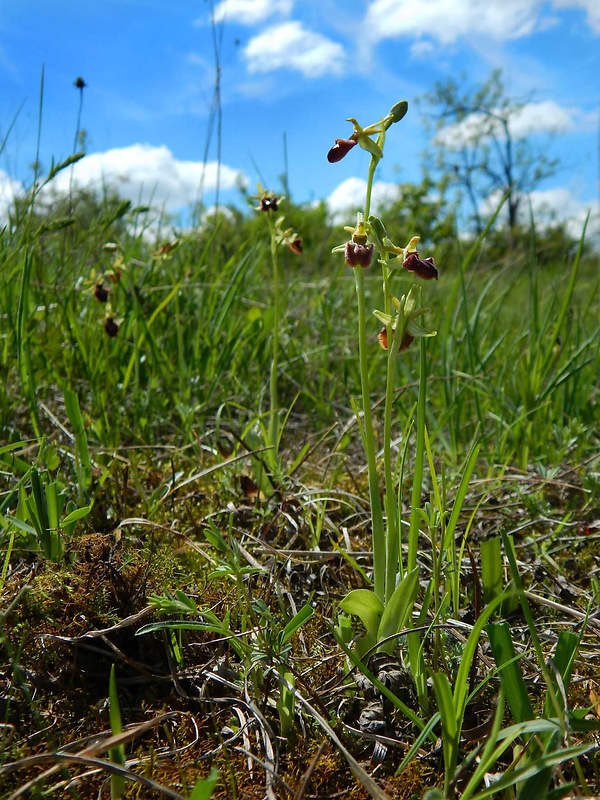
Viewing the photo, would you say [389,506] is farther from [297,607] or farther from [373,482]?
[297,607]

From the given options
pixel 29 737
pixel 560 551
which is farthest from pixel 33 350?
pixel 560 551

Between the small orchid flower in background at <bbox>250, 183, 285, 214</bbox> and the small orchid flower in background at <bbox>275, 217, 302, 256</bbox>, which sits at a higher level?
the small orchid flower in background at <bbox>250, 183, 285, 214</bbox>

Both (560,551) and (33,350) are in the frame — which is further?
(33,350)

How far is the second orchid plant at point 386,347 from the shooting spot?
111cm

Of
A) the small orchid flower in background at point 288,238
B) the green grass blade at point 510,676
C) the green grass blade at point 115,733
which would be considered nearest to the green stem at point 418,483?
the green grass blade at point 510,676

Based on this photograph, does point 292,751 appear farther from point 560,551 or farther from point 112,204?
point 112,204

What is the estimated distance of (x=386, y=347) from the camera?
1.20 meters

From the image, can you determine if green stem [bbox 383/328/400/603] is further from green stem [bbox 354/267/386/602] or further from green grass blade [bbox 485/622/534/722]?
green grass blade [bbox 485/622/534/722]

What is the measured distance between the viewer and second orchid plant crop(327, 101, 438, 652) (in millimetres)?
1106

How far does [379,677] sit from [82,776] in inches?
21.0

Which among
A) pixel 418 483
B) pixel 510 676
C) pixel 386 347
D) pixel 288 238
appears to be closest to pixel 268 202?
pixel 288 238

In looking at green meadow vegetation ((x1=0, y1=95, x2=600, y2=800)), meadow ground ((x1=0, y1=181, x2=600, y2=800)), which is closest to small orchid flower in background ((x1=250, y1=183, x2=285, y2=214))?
green meadow vegetation ((x1=0, y1=95, x2=600, y2=800))

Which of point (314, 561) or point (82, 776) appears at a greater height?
point (314, 561)

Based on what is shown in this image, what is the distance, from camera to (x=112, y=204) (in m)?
3.04
